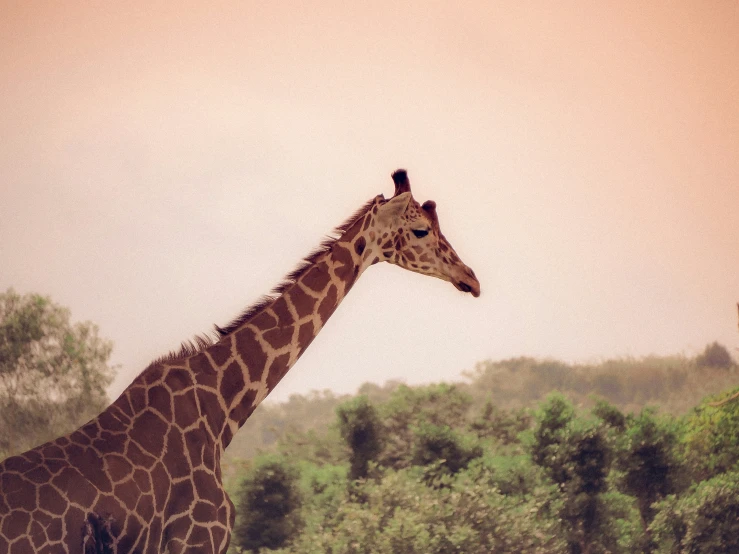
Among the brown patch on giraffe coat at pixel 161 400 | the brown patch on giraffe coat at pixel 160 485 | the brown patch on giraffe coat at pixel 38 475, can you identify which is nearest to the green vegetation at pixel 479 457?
the brown patch on giraffe coat at pixel 161 400

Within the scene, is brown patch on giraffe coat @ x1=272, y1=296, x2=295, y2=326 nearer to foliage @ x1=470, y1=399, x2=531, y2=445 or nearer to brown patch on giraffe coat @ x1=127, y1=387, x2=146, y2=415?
brown patch on giraffe coat @ x1=127, y1=387, x2=146, y2=415

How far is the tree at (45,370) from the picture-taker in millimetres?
8242

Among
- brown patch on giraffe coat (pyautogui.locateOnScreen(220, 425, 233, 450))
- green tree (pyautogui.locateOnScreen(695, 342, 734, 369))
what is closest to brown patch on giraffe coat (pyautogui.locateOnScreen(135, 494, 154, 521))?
brown patch on giraffe coat (pyautogui.locateOnScreen(220, 425, 233, 450))

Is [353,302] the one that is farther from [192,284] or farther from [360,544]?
[360,544]

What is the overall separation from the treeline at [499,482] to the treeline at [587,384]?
10 cm

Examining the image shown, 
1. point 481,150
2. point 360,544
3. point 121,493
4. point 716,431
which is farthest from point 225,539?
point 716,431

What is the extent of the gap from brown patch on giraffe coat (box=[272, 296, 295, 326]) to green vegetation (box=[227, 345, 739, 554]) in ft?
15.3

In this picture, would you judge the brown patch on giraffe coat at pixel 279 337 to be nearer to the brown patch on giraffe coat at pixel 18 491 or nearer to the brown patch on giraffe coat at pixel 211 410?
the brown patch on giraffe coat at pixel 211 410

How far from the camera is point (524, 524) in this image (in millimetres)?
8336

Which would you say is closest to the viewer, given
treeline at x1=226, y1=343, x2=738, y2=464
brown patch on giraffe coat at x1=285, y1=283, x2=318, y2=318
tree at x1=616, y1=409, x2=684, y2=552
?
brown patch on giraffe coat at x1=285, y1=283, x2=318, y2=318

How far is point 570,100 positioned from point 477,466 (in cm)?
388

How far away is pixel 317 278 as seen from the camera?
4145 mm

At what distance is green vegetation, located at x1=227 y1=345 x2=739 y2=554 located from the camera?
8.47 meters

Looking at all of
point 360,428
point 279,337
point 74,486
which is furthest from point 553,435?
point 74,486
